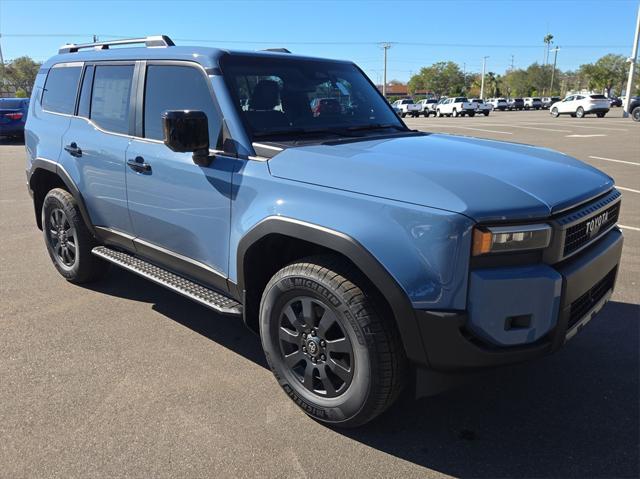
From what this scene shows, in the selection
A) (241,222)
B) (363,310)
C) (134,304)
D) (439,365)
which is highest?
(241,222)

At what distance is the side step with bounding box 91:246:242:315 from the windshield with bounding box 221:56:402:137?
1.03m

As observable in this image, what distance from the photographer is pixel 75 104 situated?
454 cm

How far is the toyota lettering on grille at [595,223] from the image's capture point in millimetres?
2689

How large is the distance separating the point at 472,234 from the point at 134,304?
10.6ft

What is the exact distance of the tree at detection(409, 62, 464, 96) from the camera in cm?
11506

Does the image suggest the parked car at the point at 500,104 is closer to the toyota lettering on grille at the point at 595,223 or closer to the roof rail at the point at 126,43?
the roof rail at the point at 126,43

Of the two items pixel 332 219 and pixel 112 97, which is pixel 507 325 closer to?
pixel 332 219

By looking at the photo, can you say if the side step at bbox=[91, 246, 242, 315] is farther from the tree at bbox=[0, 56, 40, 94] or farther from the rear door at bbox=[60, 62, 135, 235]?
the tree at bbox=[0, 56, 40, 94]

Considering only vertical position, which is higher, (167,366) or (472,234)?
(472,234)

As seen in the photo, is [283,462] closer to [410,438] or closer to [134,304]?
[410,438]

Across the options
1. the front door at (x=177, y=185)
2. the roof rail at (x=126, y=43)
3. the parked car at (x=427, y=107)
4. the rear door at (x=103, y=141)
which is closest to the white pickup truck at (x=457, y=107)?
the parked car at (x=427, y=107)

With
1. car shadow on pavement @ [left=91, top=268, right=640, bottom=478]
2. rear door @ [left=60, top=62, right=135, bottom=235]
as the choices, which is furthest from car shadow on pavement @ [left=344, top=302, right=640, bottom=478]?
rear door @ [left=60, top=62, right=135, bottom=235]

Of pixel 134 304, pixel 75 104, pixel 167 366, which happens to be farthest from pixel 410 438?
pixel 75 104

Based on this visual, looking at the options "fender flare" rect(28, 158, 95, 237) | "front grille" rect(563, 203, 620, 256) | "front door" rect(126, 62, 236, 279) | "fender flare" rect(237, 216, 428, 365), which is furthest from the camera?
"fender flare" rect(28, 158, 95, 237)
